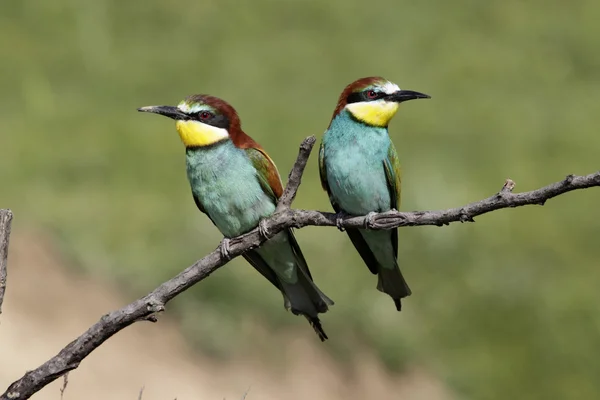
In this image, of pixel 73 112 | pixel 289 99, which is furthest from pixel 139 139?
pixel 289 99

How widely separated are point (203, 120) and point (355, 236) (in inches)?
Answer: 27.3

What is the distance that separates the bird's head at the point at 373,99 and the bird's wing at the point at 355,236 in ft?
0.60

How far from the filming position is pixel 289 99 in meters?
8.72

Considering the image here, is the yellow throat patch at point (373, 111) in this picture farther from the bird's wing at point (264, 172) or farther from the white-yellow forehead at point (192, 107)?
the white-yellow forehead at point (192, 107)

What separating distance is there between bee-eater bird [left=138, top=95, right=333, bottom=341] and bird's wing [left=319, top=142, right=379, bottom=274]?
0.17 m

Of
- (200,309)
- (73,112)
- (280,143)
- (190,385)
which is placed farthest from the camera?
(73,112)

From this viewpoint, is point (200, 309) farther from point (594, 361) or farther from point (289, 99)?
point (289, 99)

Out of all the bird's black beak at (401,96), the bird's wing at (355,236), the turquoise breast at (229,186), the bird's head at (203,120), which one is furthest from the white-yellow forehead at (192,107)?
the bird's black beak at (401,96)

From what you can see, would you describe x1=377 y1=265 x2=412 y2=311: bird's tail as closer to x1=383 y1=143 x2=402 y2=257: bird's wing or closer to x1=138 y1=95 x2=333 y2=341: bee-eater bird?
x1=383 y1=143 x2=402 y2=257: bird's wing

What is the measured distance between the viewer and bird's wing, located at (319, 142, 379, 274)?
155 inches

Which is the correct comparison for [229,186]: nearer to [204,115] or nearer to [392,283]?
[204,115]

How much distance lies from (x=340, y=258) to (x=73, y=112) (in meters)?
2.94

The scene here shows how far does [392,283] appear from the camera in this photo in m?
4.01

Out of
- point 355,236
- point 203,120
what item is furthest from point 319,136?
point 203,120
